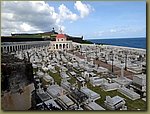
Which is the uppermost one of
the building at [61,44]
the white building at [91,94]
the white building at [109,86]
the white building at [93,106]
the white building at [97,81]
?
the building at [61,44]

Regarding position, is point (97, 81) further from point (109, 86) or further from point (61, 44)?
point (61, 44)

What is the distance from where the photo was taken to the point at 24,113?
3.04m

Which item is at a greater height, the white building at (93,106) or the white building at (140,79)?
the white building at (140,79)

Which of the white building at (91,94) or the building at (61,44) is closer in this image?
the white building at (91,94)

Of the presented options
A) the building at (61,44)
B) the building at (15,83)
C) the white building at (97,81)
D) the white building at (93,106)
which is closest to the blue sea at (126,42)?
the building at (61,44)

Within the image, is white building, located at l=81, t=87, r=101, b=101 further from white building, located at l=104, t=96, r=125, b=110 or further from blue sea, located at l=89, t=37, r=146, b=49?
blue sea, located at l=89, t=37, r=146, b=49

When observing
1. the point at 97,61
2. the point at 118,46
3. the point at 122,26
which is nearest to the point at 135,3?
the point at 122,26

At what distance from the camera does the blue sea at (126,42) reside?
3.01 metres

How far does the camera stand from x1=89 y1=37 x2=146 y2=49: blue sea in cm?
301

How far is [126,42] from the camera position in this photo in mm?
3131

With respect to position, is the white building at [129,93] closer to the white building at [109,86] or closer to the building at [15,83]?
the white building at [109,86]

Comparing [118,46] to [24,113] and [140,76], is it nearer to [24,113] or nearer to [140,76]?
[140,76]

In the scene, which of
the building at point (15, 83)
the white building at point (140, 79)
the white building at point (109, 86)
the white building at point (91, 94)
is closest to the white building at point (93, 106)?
the white building at point (91, 94)

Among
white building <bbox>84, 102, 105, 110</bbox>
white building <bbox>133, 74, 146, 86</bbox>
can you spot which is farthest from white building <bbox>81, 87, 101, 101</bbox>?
white building <bbox>133, 74, 146, 86</bbox>
